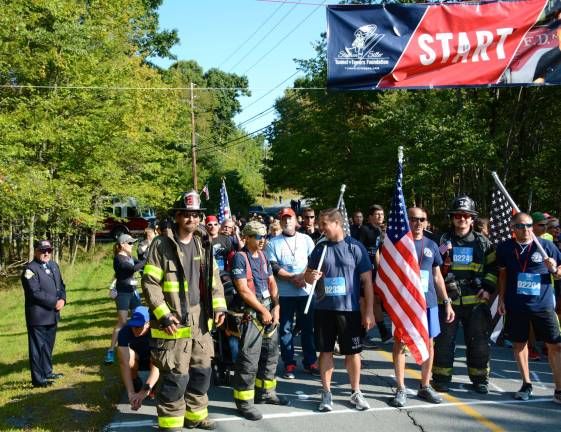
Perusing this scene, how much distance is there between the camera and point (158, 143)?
24.4m

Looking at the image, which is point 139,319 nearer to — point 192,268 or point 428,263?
point 192,268

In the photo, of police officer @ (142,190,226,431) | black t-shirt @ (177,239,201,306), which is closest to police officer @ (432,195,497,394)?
police officer @ (142,190,226,431)

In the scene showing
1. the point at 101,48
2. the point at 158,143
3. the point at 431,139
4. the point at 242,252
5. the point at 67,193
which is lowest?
the point at 242,252

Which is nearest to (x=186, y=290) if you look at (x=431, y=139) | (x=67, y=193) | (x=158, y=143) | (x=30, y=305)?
(x=30, y=305)

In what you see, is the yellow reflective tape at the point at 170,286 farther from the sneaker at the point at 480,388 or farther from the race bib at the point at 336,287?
the sneaker at the point at 480,388

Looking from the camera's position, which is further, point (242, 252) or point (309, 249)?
point (309, 249)

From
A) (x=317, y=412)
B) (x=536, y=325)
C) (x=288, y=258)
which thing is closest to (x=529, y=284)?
(x=536, y=325)

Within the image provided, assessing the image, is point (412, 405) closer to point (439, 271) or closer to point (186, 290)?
point (439, 271)

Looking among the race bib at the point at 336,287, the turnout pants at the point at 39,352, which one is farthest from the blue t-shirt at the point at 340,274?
the turnout pants at the point at 39,352

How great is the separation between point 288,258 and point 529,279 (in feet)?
9.09

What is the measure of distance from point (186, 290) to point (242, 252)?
3.20 feet

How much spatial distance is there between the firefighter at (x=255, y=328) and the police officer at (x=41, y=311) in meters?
2.86

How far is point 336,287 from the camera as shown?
5.41 metres

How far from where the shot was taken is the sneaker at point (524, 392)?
566 centimetres
